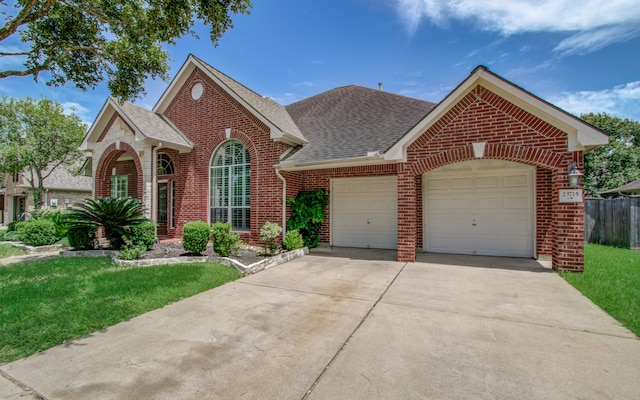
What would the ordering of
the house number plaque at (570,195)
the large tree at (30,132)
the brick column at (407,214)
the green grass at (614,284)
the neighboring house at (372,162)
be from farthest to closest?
the large tree at (30,132) < the brick column at (407,214) < the neighboring house at (372,162) < the house number plaque at (570,195) < the green grass at (614,284)

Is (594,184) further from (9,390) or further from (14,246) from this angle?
(14,246)

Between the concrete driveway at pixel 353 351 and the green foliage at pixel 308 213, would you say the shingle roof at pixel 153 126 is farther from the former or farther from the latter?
the concrete driveway at pixel 353 351

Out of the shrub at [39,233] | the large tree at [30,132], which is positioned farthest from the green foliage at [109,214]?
the large tree at [30,132]

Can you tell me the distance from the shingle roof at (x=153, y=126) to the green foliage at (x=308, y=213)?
502cm

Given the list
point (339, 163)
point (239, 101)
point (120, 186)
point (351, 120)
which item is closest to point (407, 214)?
point (339, 163)

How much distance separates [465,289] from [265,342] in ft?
12.8

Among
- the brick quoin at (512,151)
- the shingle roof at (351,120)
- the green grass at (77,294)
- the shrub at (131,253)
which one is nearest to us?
the green grass at (77,294)

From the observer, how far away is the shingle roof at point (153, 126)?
32.9 ft

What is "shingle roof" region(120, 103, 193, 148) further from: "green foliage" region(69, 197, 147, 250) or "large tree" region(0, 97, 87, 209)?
"large tree" region(0, 97, 87, 209)

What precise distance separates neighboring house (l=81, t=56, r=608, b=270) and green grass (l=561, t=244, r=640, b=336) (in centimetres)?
61

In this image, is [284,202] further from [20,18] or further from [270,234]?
[20,18]

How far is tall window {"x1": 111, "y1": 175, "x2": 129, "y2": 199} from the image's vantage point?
43.7ft

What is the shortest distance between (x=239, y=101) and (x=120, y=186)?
7.74 meters

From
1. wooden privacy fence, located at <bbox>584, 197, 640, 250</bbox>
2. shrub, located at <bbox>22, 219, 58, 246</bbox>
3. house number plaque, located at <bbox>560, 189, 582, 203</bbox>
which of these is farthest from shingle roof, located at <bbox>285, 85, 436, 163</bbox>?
shrub, located at <bbox>22, 219, 58, 246</bbox>
